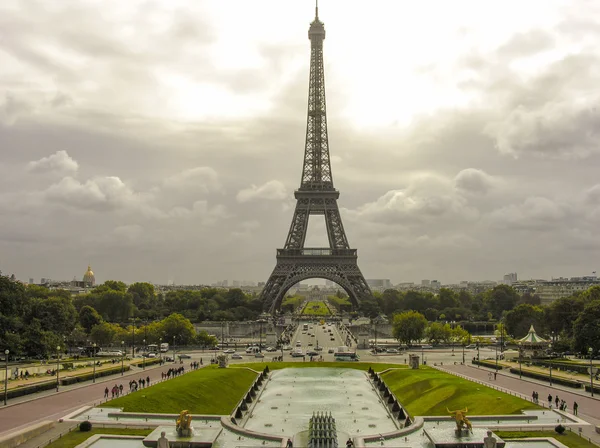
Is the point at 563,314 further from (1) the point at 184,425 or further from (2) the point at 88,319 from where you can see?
(1) the point at 184,425

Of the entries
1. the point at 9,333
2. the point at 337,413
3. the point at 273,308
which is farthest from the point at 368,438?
the point at 273,308

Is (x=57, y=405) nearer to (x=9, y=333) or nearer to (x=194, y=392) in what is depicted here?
(x=194, y=392)

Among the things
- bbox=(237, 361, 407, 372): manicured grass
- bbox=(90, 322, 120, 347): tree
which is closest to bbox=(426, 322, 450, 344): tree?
bbox=(237, 361, 407, 372): manicured grass

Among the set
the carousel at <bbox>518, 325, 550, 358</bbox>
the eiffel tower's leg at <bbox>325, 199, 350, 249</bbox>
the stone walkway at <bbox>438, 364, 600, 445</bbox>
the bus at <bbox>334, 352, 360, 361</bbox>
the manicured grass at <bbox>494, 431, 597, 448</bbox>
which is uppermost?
the eiffel tower's leg at <bbox>325, 199, 350, 249</bbox>

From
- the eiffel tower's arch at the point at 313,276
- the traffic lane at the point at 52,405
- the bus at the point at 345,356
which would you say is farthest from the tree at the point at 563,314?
the traffic lane at the point at 52,405

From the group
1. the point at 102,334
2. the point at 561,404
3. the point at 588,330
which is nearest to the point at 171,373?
the point at 102,334

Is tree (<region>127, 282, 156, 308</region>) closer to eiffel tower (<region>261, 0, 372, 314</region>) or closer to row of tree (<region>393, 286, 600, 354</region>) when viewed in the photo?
eiffel tower (<region>261, 0, 372, 314</region>)

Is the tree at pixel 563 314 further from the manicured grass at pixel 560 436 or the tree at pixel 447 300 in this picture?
the manicured grass at pixel 560 436
